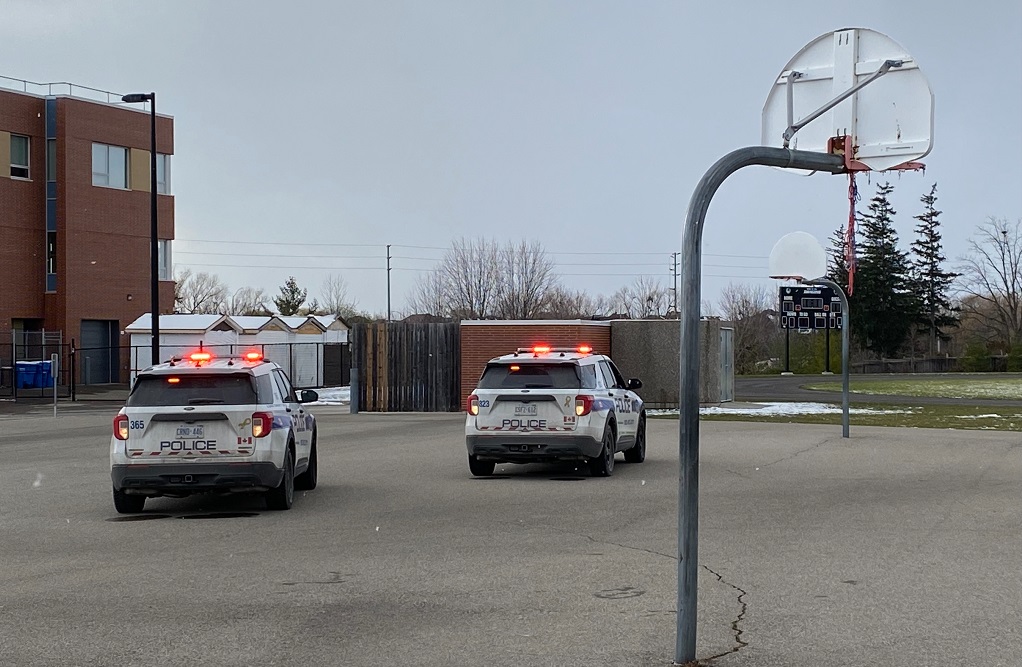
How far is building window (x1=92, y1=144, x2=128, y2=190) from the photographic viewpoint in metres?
55.6

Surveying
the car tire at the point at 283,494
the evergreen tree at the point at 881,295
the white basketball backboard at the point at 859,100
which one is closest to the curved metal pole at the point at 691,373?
the white basketball backboard at the point at 859,100

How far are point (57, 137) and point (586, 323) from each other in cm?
2806

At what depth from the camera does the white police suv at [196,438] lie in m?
13.8

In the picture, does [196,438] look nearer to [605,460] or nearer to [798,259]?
[605,460]

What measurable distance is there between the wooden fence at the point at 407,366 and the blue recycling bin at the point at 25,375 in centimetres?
1771

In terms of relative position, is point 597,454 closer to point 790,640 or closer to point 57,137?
point 790,640

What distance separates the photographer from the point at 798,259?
82.7 feet

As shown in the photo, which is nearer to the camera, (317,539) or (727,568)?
(727,568)

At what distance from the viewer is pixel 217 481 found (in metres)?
13.8

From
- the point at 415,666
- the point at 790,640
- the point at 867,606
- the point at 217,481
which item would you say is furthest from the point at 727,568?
the point at 217,481

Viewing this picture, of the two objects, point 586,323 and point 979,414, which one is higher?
point 586,323

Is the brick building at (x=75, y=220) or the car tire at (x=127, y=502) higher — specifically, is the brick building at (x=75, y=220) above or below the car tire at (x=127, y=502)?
above

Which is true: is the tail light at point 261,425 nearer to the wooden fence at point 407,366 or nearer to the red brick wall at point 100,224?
the wooden fence at point 407,366

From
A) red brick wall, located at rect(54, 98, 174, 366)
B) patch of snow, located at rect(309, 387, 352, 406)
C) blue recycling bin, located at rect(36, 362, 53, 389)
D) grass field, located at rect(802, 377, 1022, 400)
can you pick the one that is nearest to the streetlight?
patch of snow, located at rect(309, 387, 352, 406)
